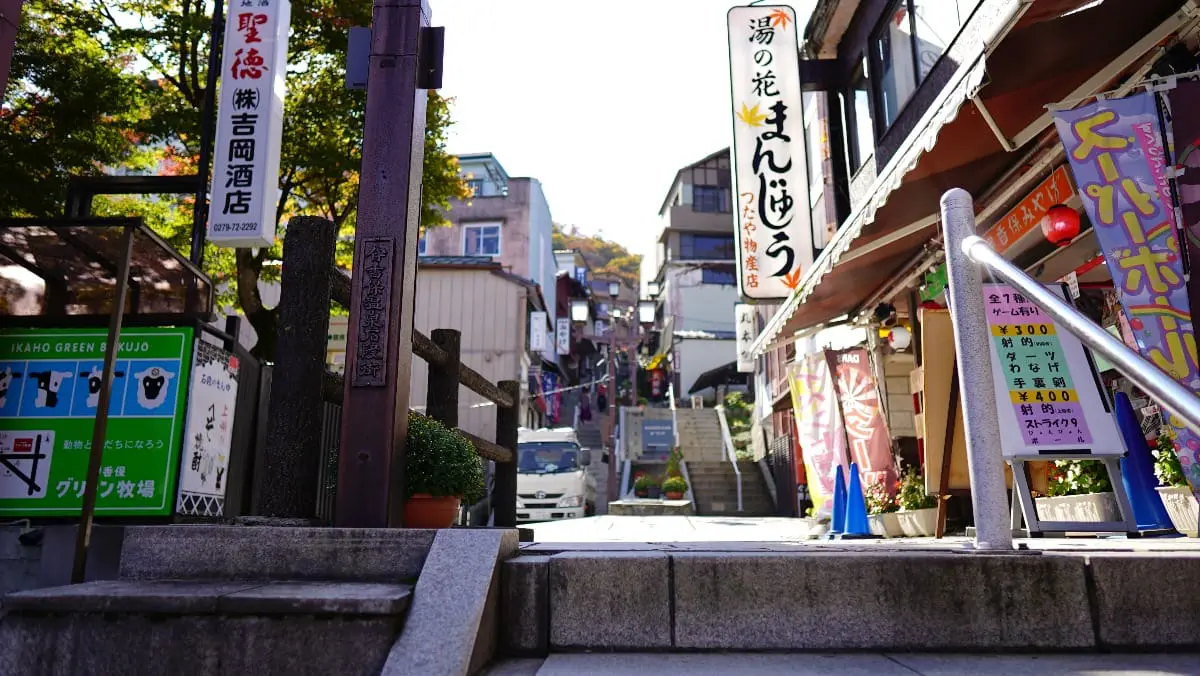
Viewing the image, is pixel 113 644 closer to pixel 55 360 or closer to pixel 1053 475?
pixel 55 360

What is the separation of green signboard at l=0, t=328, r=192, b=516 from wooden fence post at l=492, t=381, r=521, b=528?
3.31 m

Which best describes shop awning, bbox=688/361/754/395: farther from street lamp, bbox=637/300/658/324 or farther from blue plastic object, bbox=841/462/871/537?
blue plastic object, bbox=841/462/871/537

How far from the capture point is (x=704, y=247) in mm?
44750

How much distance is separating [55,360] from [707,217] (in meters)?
41.3

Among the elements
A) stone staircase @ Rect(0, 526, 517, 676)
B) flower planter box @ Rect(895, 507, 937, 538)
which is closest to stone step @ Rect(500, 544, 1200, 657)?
stone staircase @ Rect(0, 526, 517, 676)

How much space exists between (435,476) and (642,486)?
64.0 ft

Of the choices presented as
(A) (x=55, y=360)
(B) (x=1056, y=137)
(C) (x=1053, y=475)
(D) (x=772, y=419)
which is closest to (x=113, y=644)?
(A) (x=55, y=360)

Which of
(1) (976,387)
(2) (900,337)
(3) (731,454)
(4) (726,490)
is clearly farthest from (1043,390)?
(3) (731,454)

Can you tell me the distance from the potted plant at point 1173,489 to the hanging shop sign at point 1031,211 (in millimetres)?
2135

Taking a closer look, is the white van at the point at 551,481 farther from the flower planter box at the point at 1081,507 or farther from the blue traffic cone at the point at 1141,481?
the blue traffic cone at the point at 1141,481

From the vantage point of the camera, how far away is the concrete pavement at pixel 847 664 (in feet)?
9.83

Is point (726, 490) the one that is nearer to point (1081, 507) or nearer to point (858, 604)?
point (1081, 507)

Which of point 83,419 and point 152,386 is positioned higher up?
point 152,386

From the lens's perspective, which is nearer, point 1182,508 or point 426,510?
point 426,510
